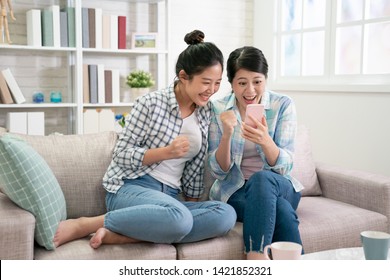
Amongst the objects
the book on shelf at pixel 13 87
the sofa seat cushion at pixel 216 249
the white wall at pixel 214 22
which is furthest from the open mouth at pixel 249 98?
the white wall at pixel 214 22

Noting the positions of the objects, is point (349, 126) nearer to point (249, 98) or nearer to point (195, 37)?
point (249, 98)

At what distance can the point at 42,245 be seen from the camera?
1.88m

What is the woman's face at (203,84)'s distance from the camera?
2.18m

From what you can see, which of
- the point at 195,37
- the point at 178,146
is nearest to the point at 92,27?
the point at 195,37

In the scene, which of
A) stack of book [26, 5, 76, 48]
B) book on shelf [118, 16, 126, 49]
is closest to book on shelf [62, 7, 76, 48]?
stack of book [26, 5, 76, 48]

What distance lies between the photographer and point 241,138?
2316mm

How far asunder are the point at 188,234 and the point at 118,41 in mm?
Answer: 2488

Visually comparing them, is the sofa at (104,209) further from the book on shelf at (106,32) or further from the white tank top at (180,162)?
the book on shelf at (106,32)

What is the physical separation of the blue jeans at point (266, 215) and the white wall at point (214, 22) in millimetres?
2665

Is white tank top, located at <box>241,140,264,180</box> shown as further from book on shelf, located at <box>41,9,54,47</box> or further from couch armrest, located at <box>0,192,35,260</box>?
book on shelf, located at <box>41,9,54,47</box>

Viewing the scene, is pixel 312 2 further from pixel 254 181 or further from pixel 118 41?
pixel 254 181

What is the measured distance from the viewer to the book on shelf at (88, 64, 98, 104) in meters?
4.04

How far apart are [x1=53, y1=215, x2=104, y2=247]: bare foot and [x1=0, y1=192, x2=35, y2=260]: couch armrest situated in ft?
0.44

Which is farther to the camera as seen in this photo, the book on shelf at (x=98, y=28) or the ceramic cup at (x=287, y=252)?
the book on shelf at (x=98, y=28)
